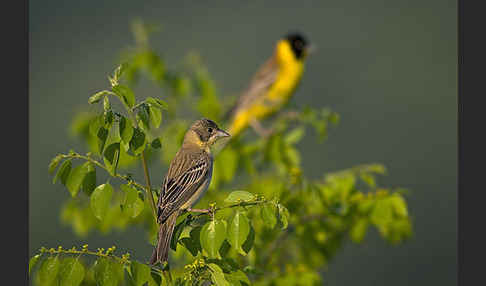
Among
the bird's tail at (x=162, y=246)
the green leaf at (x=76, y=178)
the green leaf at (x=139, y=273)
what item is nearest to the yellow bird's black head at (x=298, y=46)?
the bird's tail at (x=162, y=246)

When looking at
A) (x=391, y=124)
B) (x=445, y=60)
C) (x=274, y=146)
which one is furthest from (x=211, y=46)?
(x=274, y=146)

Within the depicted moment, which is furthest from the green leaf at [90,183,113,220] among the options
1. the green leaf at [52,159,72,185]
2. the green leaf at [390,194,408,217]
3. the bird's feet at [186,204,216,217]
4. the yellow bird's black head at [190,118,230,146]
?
the green leaf at [390,194,408,217]

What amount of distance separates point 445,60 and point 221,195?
9487 mm

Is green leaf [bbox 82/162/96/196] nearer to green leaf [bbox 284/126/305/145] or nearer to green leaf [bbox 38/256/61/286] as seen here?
green leaf [bbox 38/256/61/286]

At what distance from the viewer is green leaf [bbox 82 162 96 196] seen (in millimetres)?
2031

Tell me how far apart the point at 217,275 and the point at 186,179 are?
0.77 metres

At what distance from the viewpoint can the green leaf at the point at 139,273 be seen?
1896 mm

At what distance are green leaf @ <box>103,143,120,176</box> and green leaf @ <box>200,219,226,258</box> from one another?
344 mm

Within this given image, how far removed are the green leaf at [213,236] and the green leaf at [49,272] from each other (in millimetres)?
442

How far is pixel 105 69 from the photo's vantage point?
331 inches

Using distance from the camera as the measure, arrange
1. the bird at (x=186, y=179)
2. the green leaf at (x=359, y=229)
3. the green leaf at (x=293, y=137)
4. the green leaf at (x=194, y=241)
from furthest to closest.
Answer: the green leaf at (x=293, y=137) < the green leaf at (x=359, y=229) < the bird at (x=186, y=179) < the green leaf at (x=194, y=241)

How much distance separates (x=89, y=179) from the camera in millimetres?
2037

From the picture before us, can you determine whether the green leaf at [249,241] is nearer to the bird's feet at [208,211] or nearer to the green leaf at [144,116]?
the bird's feet at [208,211]

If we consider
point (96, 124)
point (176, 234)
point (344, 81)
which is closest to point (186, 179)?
point (176, 234)
